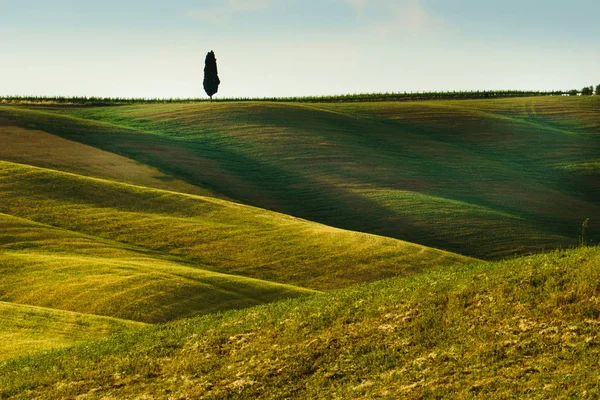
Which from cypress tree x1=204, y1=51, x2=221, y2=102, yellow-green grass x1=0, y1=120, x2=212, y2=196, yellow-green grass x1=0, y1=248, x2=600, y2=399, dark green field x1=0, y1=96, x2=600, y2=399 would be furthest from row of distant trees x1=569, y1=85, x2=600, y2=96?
yellow-green grass x1=0, y1=248, x2=600, y2=399

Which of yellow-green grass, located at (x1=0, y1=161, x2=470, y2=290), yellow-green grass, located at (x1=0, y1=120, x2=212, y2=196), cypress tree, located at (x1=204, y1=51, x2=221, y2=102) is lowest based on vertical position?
yellow-green grass, located at (x1=0, y1=161, x2=470, y2=290)

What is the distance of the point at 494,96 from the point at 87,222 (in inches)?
3825

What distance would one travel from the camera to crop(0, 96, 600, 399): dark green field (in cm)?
1731

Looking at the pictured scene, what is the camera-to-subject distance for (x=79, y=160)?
2672 inches

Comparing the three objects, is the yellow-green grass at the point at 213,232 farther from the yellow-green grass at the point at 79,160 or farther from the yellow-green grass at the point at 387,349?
the yellow-green grass at the point at 387,349

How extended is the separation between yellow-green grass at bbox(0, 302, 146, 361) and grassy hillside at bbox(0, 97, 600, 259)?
28055mm

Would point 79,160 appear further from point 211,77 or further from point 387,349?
point 387,349

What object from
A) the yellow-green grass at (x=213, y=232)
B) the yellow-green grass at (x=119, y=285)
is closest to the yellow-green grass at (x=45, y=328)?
the yellow-green grass at (x=119, y=285)

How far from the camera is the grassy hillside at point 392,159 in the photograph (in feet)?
193

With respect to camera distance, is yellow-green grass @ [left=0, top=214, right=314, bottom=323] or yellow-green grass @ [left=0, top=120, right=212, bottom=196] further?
yellow-green grass @ [left=0, top=120, right=212, bottom=196]

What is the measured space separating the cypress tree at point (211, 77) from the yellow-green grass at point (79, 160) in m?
42.0

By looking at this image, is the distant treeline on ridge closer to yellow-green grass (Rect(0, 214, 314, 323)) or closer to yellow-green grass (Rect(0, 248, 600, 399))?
yellow-green grass (Rect(0, 214, 314, 323))

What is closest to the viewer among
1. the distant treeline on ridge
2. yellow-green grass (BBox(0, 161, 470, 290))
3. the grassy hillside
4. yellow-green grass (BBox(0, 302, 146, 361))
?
yellow-green grass (BBox(0, 302, 146, 361))

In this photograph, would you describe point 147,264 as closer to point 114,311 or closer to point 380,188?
point 114,311
